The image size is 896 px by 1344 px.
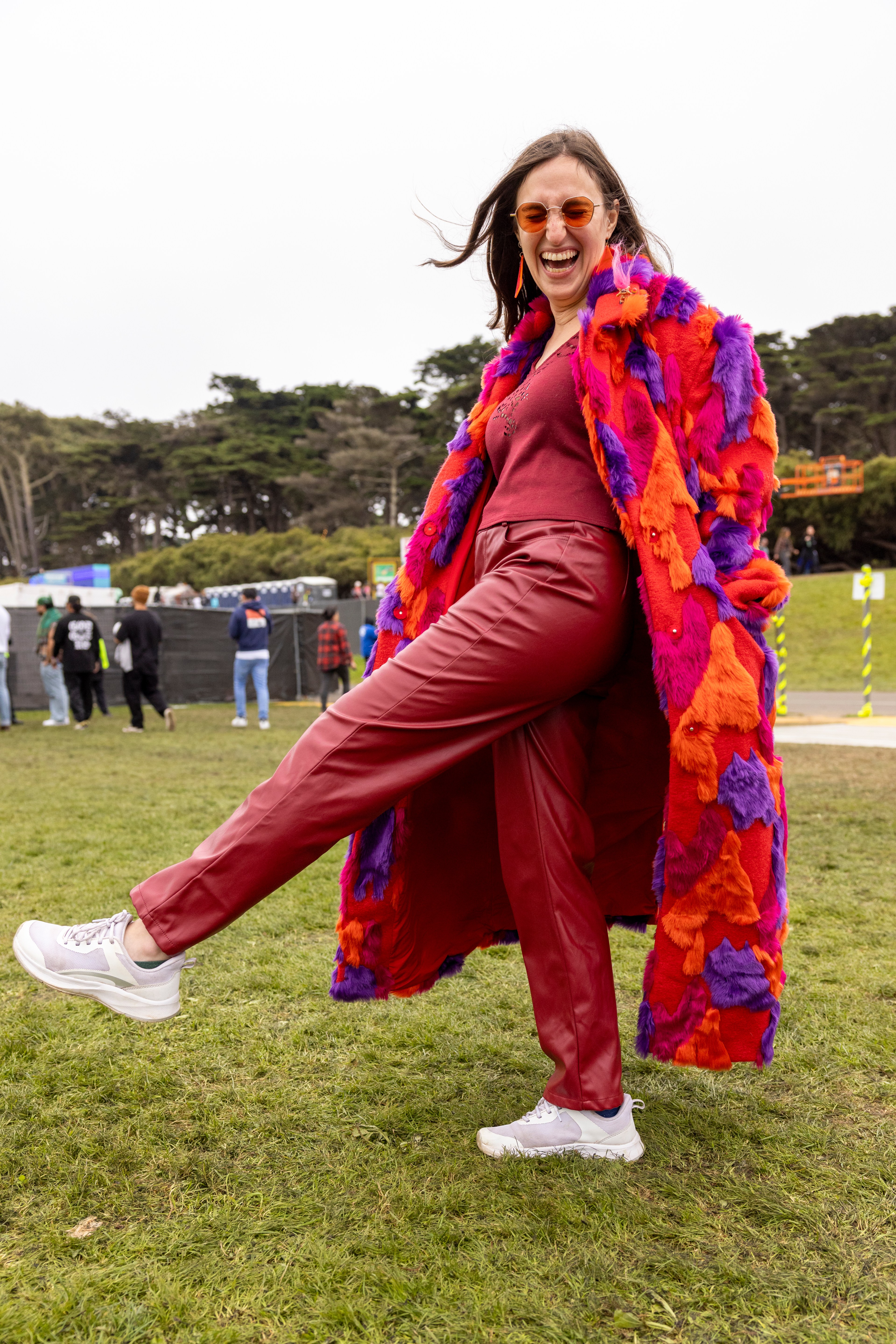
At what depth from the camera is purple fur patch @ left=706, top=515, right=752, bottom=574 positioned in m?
1.92

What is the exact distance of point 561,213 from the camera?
6.86ft

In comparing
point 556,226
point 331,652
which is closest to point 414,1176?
point 556,226

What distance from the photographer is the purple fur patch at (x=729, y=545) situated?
1916 millimetres

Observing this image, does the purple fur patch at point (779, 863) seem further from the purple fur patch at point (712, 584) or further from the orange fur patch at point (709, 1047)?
the purple fur patch at point (712, 584)

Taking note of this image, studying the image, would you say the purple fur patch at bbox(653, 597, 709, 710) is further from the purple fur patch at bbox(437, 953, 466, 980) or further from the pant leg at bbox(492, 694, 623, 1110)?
the purple fur patch at bbox(437, 953, 466, 980)

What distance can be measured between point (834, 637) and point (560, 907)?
2322 cm

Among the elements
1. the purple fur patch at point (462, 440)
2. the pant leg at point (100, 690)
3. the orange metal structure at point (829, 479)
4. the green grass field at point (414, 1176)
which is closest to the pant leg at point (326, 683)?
the pant leg at point (100, 690)

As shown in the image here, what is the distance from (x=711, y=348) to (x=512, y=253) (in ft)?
2.34

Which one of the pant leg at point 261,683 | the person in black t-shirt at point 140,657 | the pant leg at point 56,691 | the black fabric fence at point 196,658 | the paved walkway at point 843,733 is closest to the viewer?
the paved walkway at point 843,733

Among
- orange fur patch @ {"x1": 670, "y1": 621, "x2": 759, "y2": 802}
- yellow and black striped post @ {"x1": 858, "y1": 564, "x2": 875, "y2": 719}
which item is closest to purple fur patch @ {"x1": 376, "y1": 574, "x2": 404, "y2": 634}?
orange fur patch @ {"x1": 670, "y1": 621, "x2": 759, "y2": 802}

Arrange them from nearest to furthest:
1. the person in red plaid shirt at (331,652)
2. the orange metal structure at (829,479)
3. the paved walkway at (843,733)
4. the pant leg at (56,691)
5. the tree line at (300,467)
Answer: the paved walkway at (843,733)
the pant leg at (56,691)
the person in red plaid shirt at (331,652)
the orange metal structure at (829,479)
the tree line at (300,467)

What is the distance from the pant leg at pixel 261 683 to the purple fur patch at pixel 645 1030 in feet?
35.4

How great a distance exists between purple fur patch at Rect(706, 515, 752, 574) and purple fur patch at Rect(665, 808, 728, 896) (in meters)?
0.47

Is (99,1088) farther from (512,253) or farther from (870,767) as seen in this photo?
(870,767)
